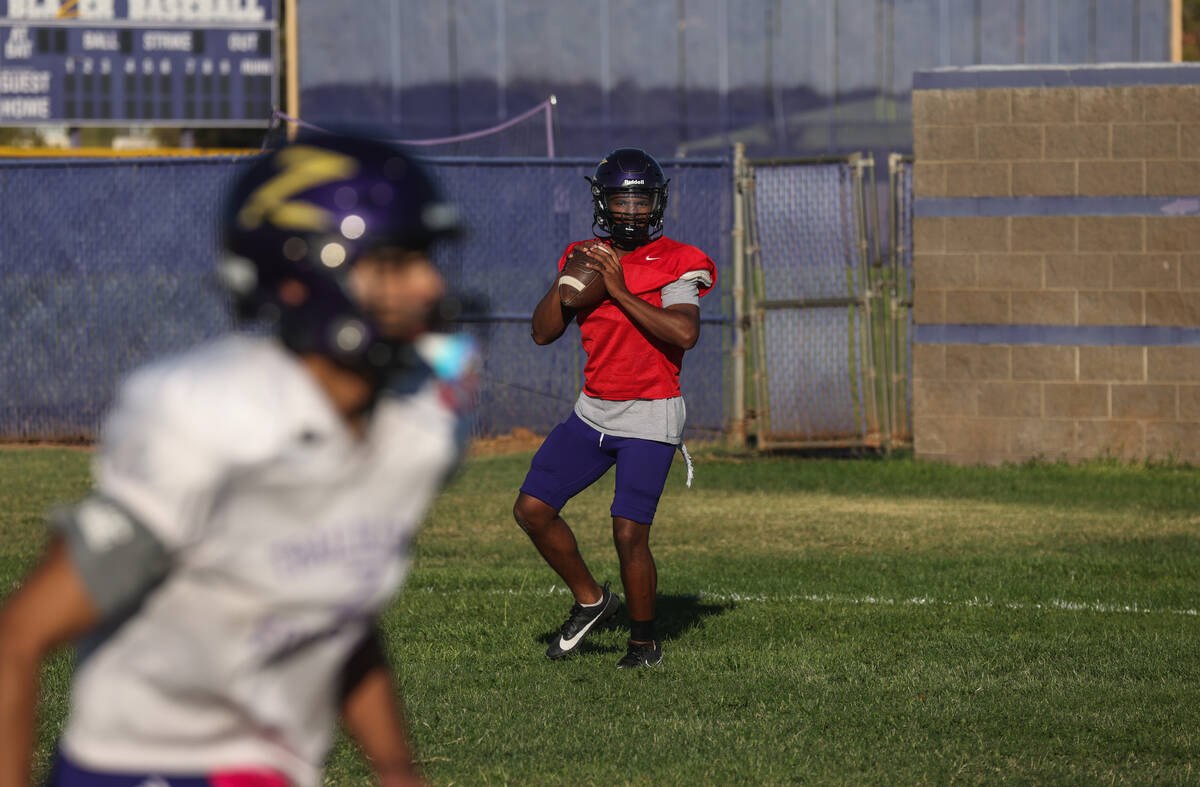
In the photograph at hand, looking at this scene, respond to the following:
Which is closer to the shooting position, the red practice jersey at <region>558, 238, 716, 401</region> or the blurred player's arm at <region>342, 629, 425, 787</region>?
the blurred player's arm at <region>342, 629, 425, 787</region>

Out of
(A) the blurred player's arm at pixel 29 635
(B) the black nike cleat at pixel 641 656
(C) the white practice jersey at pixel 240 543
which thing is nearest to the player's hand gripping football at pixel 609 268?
(B) the black nike cleat at pixel 641 656

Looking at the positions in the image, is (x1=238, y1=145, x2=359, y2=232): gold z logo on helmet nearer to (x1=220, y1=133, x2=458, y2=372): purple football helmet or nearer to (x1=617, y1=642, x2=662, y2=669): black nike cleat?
(x1=220, y1=133, x2=458, y2=372): purple football helmet

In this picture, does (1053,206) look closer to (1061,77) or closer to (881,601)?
(1061,77)

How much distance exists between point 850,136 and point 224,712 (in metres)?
27.5

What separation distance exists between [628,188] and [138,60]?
1714 cm

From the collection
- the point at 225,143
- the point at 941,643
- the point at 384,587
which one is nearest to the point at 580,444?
the point at 941,643

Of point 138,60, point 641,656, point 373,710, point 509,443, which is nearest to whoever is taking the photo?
point 373,710

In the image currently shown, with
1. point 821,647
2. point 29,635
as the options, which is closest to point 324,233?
point 29,635

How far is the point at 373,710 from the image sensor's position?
275 cm

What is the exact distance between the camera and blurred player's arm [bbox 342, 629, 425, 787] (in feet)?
8.95

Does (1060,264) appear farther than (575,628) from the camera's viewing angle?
Yes

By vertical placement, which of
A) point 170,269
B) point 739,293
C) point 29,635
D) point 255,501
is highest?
point 170,269

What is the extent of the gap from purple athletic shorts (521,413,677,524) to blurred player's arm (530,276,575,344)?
1.34ft

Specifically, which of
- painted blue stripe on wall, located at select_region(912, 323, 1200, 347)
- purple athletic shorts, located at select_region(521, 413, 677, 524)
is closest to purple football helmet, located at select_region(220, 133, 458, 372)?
purple athletic shorts, located at select_region(521, 413, 677, 524)
